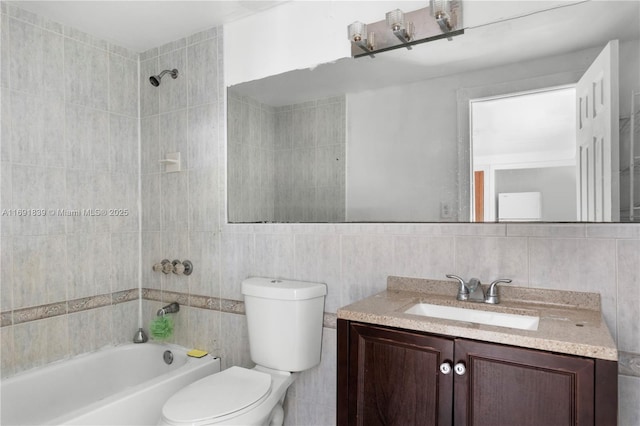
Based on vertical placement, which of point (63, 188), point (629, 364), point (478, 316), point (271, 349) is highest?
point (63, 188)

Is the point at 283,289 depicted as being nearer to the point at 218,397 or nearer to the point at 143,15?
the point at 218,397

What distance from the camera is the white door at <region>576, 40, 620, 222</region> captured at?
53.9 inches

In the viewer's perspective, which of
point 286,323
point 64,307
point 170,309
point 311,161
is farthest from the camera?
point 170,309

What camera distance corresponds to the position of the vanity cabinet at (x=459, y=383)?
104 centimetres

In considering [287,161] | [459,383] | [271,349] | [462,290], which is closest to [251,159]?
[287,161]

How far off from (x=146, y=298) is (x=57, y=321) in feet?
1.73

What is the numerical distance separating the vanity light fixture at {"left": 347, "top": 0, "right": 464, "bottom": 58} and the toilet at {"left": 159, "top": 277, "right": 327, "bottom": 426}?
1.15 metres

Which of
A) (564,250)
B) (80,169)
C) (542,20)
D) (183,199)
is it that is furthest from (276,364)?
(542,20)

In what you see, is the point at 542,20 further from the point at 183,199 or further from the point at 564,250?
the point at 183,199

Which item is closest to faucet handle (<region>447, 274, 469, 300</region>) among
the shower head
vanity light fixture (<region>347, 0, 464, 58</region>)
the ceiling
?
vanity light fixture (<region>347, 0, 464, 58</region>)

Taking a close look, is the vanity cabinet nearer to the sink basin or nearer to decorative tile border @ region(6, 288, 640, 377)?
the sink basin

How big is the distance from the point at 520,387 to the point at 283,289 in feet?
3.43

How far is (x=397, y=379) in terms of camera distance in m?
1.31

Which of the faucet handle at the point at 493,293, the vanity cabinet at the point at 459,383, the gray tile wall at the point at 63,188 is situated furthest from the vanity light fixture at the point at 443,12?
the gray tile wall at the point at 63,188
